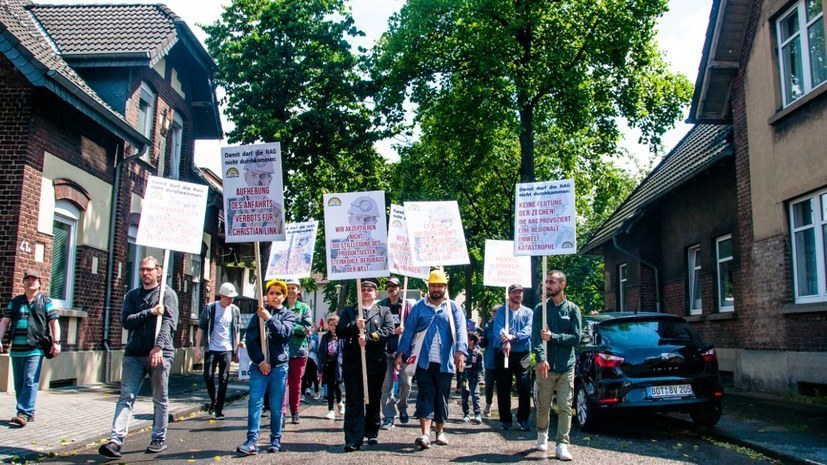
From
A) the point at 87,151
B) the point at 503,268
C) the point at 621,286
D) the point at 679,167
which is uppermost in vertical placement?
the point at 679,167

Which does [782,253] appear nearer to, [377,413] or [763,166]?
[763,166]

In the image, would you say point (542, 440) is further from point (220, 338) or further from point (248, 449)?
point (220, 338)

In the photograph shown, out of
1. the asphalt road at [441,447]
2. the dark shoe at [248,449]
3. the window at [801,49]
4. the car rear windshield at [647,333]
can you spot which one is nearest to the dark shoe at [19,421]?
the asphalt road at [441,447]

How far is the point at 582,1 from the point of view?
65.0ft

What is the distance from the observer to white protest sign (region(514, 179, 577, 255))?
9.45 m

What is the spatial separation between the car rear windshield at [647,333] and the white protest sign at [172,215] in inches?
205

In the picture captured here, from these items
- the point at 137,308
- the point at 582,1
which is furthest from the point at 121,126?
the point at 582,1

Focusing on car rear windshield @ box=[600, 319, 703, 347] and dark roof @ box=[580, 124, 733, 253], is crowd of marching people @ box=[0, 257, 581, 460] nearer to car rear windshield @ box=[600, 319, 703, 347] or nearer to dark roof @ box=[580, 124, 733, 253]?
car rear windshield @ box=[600, 319, 703, 347]

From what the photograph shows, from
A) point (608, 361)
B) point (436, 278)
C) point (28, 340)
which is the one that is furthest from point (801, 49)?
point (28, 340)

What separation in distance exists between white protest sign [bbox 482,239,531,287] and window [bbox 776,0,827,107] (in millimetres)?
5494

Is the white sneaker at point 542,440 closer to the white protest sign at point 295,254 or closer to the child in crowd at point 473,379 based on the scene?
the child in crowd at point 473,379

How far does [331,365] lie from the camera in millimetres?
11523

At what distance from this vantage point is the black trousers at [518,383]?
10.1 meters

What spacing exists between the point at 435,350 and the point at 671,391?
9.80 ft
